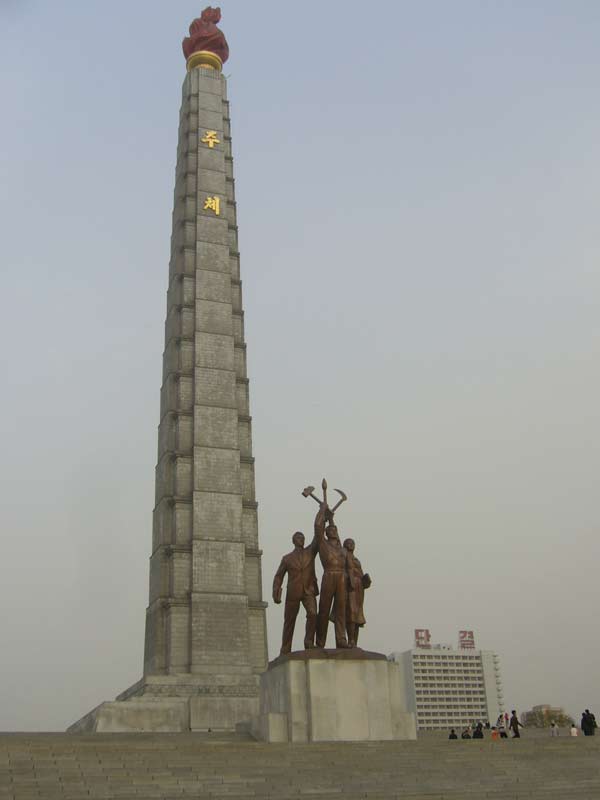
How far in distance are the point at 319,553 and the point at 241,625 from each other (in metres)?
9.48

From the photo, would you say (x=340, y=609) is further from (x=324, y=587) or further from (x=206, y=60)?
(x=206, y=60)

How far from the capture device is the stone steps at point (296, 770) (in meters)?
10.3

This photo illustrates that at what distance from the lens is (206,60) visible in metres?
34.4

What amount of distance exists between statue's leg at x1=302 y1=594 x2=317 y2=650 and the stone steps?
259 centimetres

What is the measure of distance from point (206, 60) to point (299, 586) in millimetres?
26112

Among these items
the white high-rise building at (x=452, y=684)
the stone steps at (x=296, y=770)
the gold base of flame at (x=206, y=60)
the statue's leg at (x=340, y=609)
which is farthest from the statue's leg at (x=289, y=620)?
the white high-rise building at (x=452, y=684)

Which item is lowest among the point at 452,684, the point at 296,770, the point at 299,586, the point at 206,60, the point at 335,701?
the point at 296,770

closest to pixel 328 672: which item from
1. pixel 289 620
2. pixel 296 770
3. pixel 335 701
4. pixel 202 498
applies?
pixel 335 701

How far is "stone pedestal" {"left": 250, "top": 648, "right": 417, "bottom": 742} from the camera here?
14344 millimetres

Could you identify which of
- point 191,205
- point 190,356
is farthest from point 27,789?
point 191,205

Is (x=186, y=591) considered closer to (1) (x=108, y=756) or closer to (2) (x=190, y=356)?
(2) (x=190, y=356)

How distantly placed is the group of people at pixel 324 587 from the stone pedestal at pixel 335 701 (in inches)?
21.0

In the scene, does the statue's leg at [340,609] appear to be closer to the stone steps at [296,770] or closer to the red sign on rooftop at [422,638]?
the stone steps at [296,770]

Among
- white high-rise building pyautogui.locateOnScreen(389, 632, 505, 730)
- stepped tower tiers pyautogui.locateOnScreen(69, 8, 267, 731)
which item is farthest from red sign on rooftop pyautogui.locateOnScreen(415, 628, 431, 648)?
stepped tower tiers pyautogui.locateOnScreen(69, 8, 267, 731)
